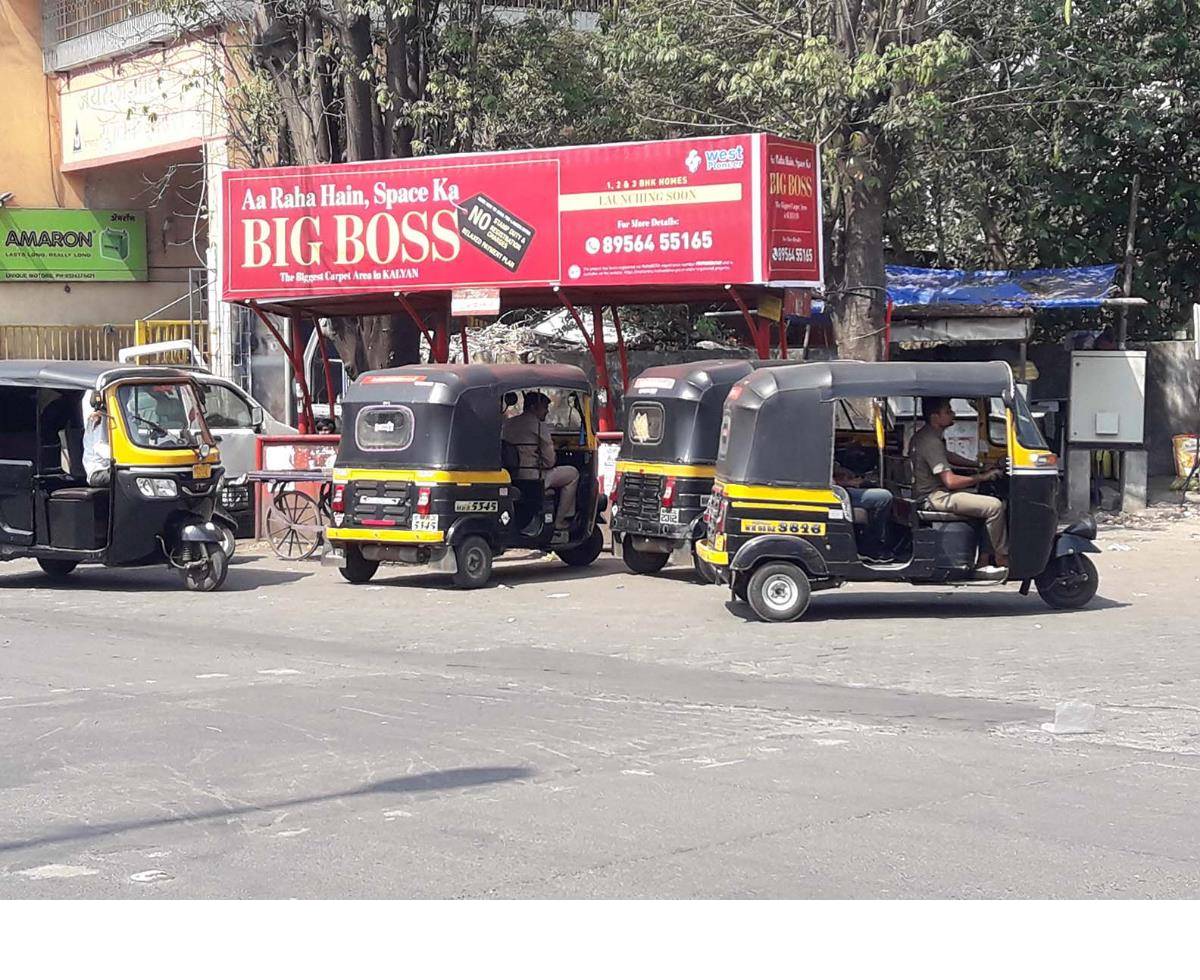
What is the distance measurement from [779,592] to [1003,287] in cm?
1135

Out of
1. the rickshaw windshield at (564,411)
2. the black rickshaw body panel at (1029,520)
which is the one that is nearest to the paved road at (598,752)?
the black rickshaw body panel at (1029,520)

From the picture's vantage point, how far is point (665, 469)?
16.9m

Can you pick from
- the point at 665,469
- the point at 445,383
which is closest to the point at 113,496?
the point at 445,383

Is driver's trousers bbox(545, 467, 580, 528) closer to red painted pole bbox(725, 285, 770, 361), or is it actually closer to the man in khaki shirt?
red painted pole bbox(725, 285, 770, 361)

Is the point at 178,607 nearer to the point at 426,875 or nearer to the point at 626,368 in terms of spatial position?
the point at 626,368

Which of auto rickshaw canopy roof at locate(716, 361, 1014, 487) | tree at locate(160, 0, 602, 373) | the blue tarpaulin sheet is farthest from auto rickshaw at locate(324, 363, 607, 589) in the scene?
the blue tarpaulin sheet

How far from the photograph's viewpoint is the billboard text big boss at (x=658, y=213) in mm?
19359

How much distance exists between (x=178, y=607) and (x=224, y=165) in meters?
13.5

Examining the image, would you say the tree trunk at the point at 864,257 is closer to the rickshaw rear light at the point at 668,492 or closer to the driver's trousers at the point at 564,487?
the driver's trousers at the point at 564,487

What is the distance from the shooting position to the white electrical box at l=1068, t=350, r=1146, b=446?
2272 centimetres

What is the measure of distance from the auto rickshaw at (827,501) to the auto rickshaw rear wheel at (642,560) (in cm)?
377

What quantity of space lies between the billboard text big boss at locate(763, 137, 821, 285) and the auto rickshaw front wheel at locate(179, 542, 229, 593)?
23.5 feet

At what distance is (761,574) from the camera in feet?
45.5

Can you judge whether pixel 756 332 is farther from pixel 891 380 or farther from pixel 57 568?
pixel 57 568
